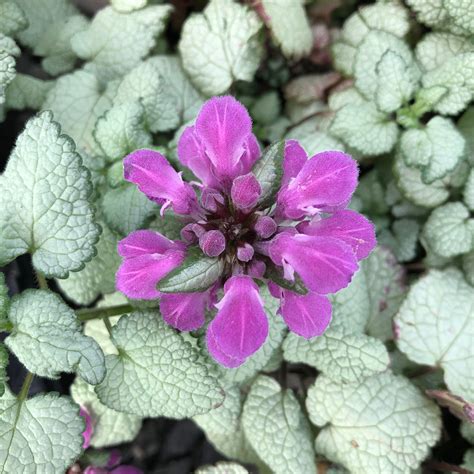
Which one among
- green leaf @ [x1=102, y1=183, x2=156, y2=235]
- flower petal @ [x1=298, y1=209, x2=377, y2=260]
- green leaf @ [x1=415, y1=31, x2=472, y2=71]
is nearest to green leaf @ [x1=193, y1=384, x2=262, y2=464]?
green leaf @ [x1=102, y1=183, x2=156, y2=235]

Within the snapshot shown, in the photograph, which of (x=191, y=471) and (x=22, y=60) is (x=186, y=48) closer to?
(x=22, y=60)

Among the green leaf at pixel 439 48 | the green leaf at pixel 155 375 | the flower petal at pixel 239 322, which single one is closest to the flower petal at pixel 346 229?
the flower petal at pixel 239 322

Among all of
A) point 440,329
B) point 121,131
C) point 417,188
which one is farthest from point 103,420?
point 417,188

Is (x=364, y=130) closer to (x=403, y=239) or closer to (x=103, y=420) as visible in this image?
(x=403, y=239)

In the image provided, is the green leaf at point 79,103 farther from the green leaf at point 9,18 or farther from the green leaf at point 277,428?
the green leaf at point 277,428

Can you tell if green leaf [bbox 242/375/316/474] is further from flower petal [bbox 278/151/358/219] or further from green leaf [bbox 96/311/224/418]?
flower petal [bbox 278/151/358/219]
